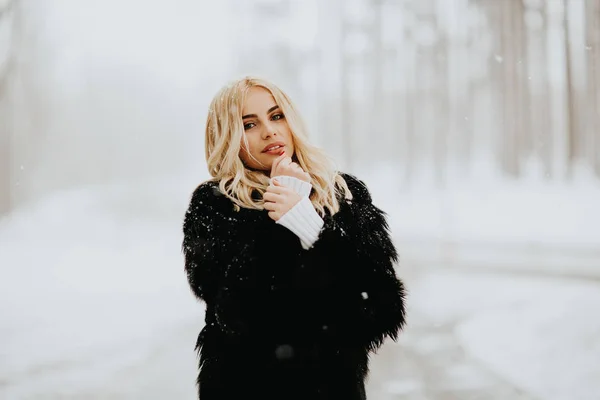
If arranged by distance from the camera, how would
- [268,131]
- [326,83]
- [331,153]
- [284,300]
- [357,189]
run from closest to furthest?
[284,300]
[268,131]
[357,189]
[331,153]
[326,83]

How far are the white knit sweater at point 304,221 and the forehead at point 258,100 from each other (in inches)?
7.6

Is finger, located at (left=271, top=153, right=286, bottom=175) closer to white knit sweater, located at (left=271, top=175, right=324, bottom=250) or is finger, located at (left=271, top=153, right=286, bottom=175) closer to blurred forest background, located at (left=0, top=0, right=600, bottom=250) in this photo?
white knit sweater, located at (left=271, top=175, right=324, bottom=250)

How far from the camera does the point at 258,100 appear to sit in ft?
4.07

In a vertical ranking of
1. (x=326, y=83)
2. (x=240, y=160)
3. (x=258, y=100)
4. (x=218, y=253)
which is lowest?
(x=218, y=253)

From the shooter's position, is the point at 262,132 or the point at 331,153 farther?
the point at 331,153

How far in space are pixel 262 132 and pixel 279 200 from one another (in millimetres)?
193

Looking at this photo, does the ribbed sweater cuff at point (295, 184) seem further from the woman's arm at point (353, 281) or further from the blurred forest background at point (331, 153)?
the blurred forest background at point (331, 153)

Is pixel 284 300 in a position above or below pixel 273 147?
below
